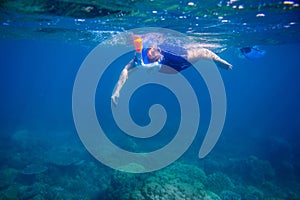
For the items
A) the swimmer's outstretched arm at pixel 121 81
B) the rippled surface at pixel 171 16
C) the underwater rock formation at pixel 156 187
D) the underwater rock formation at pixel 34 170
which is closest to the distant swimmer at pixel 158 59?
the swimmer's outstretched arm at pixel 121 81

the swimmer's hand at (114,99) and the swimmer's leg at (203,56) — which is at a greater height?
the swimmer's leg at (203,56)

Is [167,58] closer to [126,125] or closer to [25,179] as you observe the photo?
[25,179]

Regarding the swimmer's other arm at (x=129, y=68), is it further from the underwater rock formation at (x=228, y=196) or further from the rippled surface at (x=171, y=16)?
the underwater rock formation at (x=228, y=196)

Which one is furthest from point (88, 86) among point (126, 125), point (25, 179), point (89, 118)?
point (25, 179)

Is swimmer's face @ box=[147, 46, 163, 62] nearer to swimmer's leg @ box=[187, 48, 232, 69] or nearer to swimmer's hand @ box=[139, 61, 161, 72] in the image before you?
swimmer's hand @ box=[139, 61, 161, 72]

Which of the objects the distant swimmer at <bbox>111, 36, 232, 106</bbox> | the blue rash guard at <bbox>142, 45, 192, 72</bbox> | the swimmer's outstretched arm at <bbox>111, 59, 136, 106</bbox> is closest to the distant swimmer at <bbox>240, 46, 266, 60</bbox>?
the distant swimmer at <bbox>111, 36, 232, 106</bbox>

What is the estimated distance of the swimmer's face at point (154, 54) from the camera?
6.19m

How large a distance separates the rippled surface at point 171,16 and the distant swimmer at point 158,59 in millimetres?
5498

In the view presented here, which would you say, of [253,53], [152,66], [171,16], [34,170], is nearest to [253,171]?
[253,53]

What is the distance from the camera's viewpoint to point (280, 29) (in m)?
18.0

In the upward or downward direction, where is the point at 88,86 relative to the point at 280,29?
downward

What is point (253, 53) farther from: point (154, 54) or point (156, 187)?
point (156, 187)

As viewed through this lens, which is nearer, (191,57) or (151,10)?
(191,57)

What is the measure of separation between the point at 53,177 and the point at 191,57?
49.6 feet
